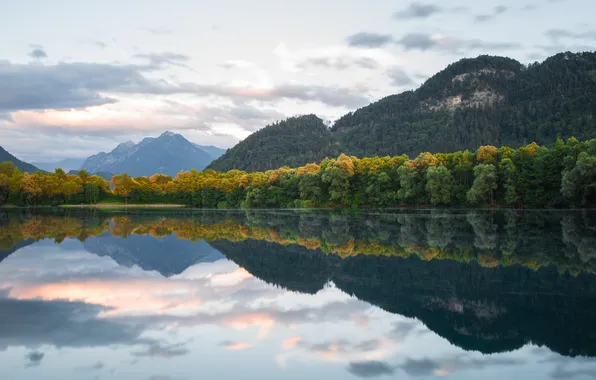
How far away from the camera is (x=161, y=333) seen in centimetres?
1277

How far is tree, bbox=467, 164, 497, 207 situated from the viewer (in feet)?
232

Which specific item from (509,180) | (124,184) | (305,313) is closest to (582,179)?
(509,180)

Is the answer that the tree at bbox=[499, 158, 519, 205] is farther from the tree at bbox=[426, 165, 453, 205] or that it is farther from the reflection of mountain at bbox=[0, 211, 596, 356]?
the reflection of mountain at bbox=[0, 211, 596, 356]

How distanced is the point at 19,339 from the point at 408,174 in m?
71.9

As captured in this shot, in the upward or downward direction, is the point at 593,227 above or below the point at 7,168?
below

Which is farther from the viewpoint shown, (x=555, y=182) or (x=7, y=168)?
(x=7, y=168)

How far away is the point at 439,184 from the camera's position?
76.0m

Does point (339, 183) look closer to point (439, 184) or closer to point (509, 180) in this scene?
point (439, 184)

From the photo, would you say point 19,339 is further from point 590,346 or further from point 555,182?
point 555,182

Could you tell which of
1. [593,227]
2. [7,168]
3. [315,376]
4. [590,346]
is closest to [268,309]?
[315,376]

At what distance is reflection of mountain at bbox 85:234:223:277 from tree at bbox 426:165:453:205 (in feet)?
156

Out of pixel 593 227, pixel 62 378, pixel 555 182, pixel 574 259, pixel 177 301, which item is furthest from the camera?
pixel 555 182

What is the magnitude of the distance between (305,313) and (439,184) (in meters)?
64.7

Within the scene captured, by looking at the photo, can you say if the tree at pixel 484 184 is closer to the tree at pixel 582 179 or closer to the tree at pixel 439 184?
the tree at pixel 439 184
